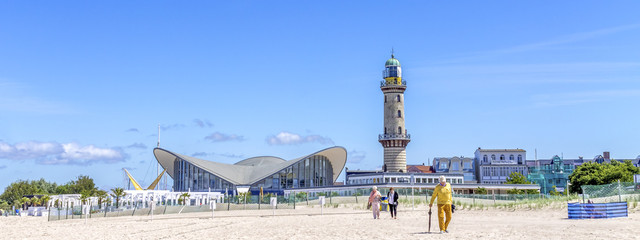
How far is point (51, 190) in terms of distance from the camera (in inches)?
4692

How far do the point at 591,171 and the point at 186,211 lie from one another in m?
54.0

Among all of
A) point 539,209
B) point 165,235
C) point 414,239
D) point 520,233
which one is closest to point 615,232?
point 520,233

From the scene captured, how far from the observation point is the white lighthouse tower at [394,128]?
316 feet

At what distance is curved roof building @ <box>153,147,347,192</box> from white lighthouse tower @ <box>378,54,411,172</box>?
7.47 metres

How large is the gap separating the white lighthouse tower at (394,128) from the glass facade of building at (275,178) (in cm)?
954

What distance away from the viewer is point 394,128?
9662 centimetres

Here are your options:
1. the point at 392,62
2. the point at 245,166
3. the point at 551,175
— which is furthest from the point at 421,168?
the point at 245,166

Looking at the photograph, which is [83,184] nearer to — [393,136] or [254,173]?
[254,173]

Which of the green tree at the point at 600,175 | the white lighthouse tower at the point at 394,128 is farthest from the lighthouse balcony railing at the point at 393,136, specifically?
the green tree at the point at 600,175

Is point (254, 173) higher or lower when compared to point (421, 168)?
lower

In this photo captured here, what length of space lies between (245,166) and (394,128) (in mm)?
23720

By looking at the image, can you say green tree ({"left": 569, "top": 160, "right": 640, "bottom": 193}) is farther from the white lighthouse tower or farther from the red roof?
the red roof

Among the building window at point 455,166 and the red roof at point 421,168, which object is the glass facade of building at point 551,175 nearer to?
the building window at point 455,166

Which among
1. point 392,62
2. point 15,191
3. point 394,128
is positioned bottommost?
point 15,191
